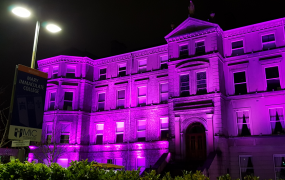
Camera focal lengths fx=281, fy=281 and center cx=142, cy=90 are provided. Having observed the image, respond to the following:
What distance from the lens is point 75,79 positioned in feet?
114

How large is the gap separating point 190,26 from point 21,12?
21.9m

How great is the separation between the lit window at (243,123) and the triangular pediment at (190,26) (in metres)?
9.24

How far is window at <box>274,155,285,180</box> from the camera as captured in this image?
79.1 feet

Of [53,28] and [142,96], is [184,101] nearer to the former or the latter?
[142,96]

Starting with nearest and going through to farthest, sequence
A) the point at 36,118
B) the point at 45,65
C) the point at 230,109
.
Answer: the point at 36,118
the point at 230,109
the point at 45,65

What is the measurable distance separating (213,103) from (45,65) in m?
22.6

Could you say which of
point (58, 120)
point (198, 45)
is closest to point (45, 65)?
point (58, 120)

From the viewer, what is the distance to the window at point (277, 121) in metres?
25.1

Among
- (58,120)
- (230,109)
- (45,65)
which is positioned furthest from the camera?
(45,65)

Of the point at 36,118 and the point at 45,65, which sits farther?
the point at 45,65

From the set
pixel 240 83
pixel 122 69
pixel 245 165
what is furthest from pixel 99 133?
pixel 240 83

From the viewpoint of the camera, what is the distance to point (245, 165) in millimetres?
25578

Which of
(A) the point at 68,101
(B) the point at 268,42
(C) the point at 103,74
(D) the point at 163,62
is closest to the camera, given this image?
(B) the point at 268,42

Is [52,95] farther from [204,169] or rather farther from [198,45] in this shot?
[204,169]
